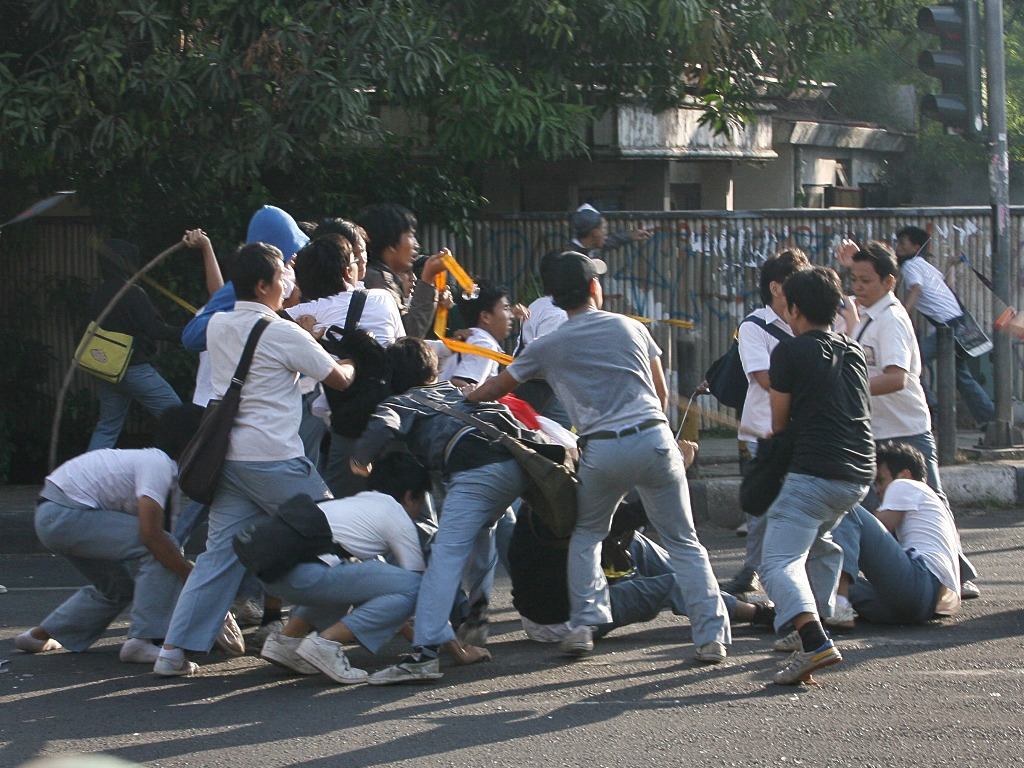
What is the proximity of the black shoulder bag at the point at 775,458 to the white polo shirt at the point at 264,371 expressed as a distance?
1705 millimetres

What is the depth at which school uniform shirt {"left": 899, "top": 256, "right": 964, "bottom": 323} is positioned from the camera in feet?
31.7

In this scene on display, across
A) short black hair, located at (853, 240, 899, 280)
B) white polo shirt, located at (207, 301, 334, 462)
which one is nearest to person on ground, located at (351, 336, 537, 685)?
white polo shirt, located at (207, 301, 334, 462)

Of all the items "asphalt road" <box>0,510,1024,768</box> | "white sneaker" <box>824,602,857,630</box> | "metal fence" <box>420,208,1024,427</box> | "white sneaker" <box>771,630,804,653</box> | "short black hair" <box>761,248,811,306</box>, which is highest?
"metal fence" <box>420,208,1024,427</box>

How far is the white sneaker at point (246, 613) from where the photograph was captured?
19.4 feet

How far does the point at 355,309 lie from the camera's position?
542cm

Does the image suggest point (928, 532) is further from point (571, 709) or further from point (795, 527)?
point (571, 709)

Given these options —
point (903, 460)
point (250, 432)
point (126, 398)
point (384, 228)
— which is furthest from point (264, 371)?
point (126, 398)

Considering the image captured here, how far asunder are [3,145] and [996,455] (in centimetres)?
730

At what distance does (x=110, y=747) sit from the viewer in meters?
4.15

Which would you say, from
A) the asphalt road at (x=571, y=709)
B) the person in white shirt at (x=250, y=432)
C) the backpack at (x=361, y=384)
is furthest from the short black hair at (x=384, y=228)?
the asphalt road at (x=571, y=709)

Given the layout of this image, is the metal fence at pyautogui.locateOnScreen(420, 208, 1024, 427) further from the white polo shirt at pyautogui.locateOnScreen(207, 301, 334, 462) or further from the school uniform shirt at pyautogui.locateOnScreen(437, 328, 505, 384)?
the white polo shirt at pyautogui.locateOnScreen(207, 301, 334, 462)

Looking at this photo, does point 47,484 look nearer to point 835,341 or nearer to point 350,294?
point 350,294

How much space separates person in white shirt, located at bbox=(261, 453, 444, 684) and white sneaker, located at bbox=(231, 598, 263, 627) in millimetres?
967

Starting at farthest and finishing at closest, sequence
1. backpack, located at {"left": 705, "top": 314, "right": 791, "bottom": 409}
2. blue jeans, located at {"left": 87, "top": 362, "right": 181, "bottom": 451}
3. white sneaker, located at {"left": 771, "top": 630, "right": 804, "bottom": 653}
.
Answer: blue jeans, located at {"left": 87, "top": 362, "right": 181, "bottom": 451} < backpack, located at {"left": 705, "top": 314, "right": 791, "bottom": 409} < white sneaker, located at {"left": 771, "top": 630, "right": 804, "bottom": 653}
